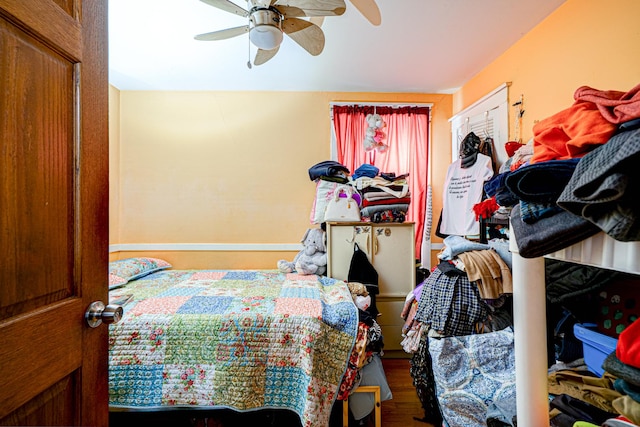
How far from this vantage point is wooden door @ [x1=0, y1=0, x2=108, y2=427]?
593 millimetres

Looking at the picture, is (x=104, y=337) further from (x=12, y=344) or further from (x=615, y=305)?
(x=615, y=305)

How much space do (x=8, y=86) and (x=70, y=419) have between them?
784mm

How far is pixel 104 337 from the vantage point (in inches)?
34.0

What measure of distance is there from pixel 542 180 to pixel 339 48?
2229 mm

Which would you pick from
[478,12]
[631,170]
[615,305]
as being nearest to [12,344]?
[631,170]

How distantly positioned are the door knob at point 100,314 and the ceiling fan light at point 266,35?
1481 mm

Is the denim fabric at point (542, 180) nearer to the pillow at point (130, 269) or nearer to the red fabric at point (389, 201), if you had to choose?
the red fabric at point (389, 201)

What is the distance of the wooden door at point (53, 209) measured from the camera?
1.95 feet

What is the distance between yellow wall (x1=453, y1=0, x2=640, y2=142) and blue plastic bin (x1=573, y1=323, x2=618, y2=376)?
4.67ft

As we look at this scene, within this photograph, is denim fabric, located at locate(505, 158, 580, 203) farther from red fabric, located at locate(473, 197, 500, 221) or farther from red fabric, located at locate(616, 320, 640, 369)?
red fabric, located at locate(473, 197, 500, 221)

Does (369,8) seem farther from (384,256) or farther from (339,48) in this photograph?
(384,256)

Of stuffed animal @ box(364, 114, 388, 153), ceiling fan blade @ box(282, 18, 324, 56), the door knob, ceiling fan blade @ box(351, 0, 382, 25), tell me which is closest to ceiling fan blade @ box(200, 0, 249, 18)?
ceiling fan blade @ box(282, 18, 324, 56)

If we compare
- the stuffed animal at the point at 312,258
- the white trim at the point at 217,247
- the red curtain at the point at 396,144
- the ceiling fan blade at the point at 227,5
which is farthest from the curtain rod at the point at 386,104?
the ceiling fan blade at the point at 227,5

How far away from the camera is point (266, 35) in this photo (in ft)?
5.23
